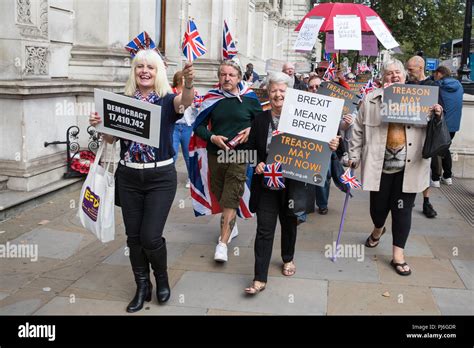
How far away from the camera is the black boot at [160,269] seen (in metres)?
4.51

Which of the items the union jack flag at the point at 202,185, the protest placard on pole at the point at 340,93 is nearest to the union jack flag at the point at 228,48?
the union jack flag at the point at 202,185

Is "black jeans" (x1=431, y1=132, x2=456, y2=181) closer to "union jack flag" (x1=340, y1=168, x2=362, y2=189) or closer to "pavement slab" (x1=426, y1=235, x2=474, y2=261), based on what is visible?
"pavement slab" (x1=426, y1=235, x2=474, y2=261)

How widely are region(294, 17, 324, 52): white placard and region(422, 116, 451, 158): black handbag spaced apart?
569cm

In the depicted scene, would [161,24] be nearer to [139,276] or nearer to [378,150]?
[378,150]

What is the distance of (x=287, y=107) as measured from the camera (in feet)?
15.8

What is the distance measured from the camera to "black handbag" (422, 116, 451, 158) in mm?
5301

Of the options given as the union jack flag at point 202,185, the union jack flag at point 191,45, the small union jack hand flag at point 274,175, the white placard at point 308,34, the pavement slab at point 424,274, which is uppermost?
the white placard at point 308,34

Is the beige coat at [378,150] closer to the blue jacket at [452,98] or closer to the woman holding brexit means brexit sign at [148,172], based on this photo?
the woman holding brexit means brexit sign at [148,172]

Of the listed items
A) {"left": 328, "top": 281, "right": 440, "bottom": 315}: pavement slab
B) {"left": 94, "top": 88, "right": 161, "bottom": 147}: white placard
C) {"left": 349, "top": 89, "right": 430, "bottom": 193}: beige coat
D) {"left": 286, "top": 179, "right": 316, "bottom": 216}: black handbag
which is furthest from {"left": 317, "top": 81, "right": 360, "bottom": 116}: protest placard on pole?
{"left": 94, "top": 88, "right": 161, "bottom": 147}: white placard

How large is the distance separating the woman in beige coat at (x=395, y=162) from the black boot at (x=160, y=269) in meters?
2.19

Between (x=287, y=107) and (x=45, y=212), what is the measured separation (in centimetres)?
394

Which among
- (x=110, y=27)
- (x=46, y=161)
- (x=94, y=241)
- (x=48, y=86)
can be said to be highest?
A: (x=110, y=27)
